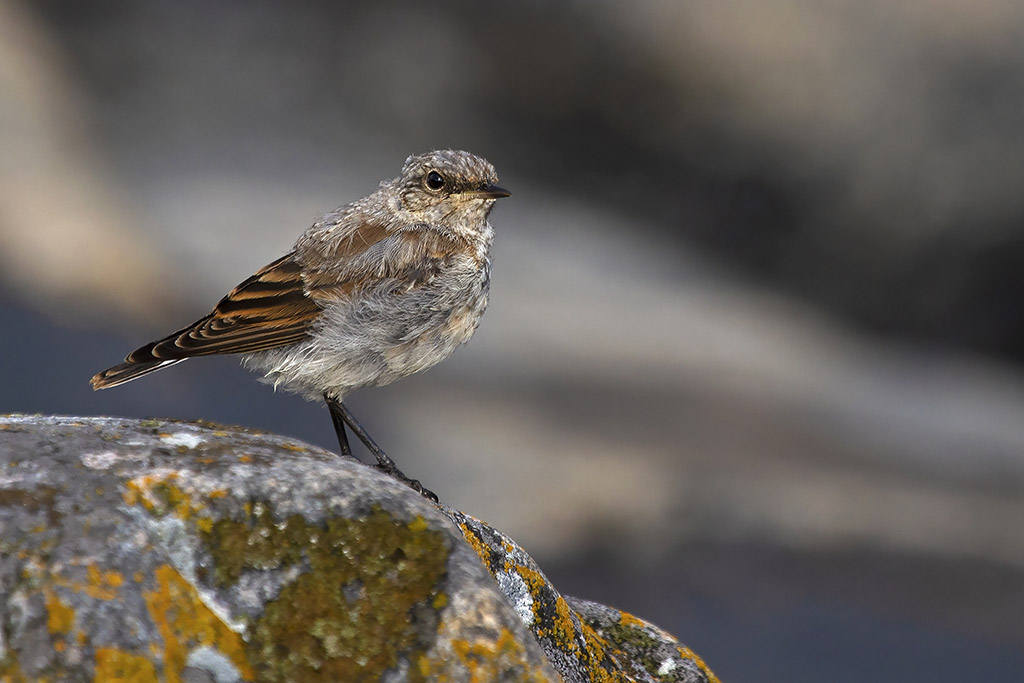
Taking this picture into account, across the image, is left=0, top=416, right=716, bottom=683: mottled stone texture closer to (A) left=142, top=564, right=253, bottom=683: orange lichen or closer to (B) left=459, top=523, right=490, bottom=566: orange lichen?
(A) left=142, top=564, right=253, bottom=683: orange lichen

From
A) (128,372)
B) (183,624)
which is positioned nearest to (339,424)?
(128,372)

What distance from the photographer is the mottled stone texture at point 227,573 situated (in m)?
2.62

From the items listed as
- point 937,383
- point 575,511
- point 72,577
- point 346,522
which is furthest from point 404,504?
point 937,383

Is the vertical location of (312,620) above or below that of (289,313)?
below

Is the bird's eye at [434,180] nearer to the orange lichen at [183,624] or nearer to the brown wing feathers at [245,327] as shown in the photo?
the brown wing feathers at [245,327]

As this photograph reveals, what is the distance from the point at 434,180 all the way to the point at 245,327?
145 cm

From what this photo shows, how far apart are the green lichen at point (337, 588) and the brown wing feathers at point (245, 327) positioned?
218 cm

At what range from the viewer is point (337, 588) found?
9.43 feet

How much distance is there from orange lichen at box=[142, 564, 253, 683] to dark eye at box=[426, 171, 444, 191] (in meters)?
3.47

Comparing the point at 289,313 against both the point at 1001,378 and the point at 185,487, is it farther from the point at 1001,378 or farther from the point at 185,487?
the point at 1001,378

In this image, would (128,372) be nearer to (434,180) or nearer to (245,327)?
(245,327)

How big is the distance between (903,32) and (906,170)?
1.51 metres

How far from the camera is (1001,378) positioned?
42.0 feet

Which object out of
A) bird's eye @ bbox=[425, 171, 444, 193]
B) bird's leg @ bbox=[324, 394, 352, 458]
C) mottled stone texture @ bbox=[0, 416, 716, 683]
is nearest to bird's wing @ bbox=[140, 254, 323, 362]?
bird's leg @ bbox=[324, 394, 352, 458]
